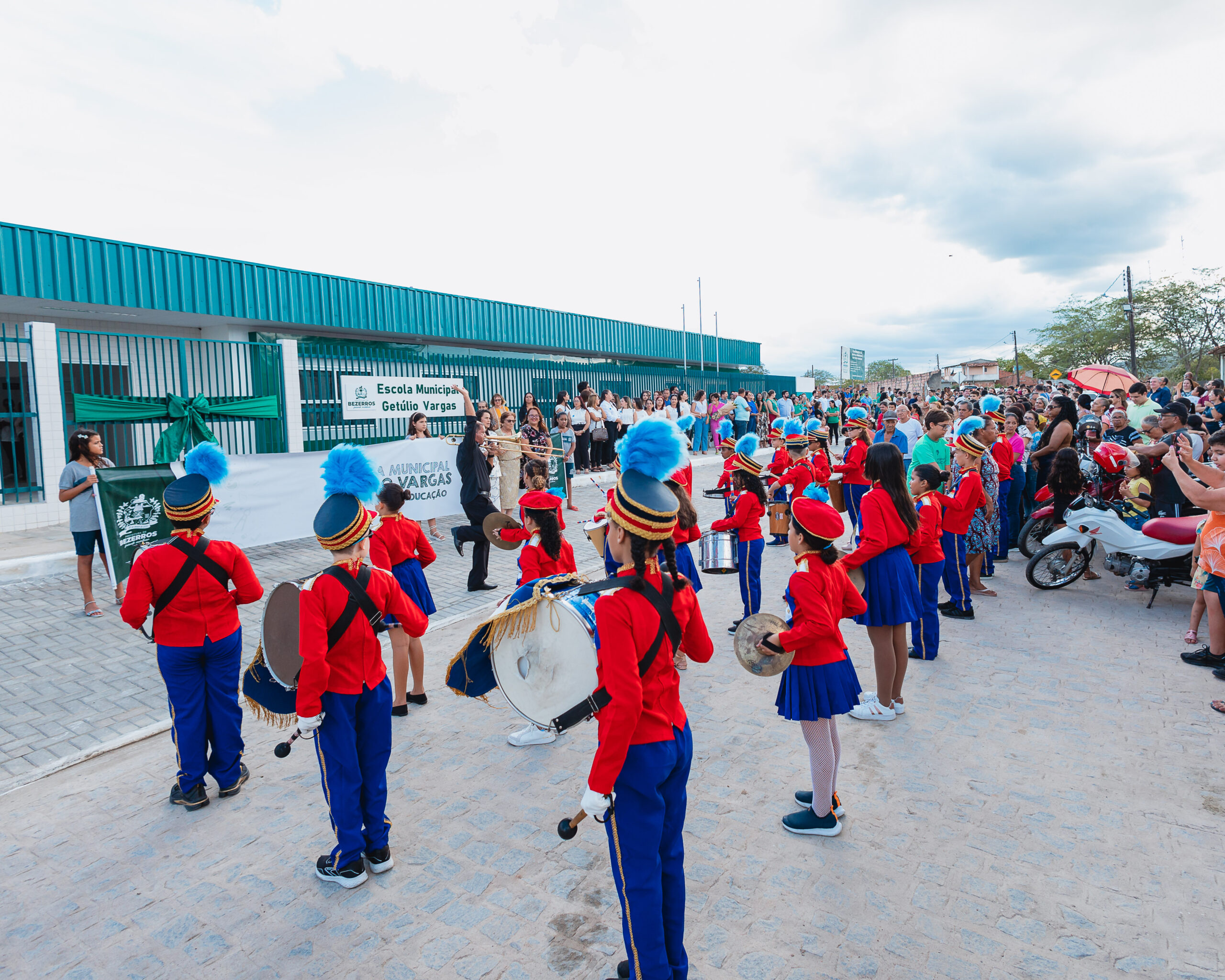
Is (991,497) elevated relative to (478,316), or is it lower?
lower

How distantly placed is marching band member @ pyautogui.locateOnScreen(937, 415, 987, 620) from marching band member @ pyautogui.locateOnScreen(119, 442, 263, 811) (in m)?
5.93

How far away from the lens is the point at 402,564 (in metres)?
5.12

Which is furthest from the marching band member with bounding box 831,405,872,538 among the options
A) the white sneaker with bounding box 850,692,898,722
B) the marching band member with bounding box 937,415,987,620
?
the white sneaker with bounding box 850,692,898,722

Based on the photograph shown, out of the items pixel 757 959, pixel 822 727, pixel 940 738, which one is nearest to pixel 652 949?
pixel 757 959

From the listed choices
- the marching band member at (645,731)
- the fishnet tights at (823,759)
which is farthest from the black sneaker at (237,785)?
the fishnet tights at (823,759)

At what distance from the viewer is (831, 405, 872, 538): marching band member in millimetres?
9016

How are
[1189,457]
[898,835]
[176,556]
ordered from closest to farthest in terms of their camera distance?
[898,835] < [176,556] < [1189,457]

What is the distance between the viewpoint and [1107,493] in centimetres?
854

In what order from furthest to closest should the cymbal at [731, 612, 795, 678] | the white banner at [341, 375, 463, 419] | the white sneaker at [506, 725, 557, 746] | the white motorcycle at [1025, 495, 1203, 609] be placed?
1. the white banner at [341, 375, 463, 419]
2. the white motorcycle at [1025, 495, 1203, 609]
3. the white sneaker at [506, 725, 557, 746]
4. the cymbal at [731, 612, 795, 678]

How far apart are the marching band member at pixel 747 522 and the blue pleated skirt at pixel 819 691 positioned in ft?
8.16

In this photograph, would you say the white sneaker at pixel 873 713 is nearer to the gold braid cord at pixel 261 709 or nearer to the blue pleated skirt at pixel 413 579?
the blue pleated skirt at pixel 413 579

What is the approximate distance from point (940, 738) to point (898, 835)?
1209mm

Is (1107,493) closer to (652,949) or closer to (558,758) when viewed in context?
(558,758)

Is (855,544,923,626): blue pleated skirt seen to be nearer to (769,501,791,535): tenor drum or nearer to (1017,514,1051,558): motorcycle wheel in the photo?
(769,501,791,535): tenor drum
